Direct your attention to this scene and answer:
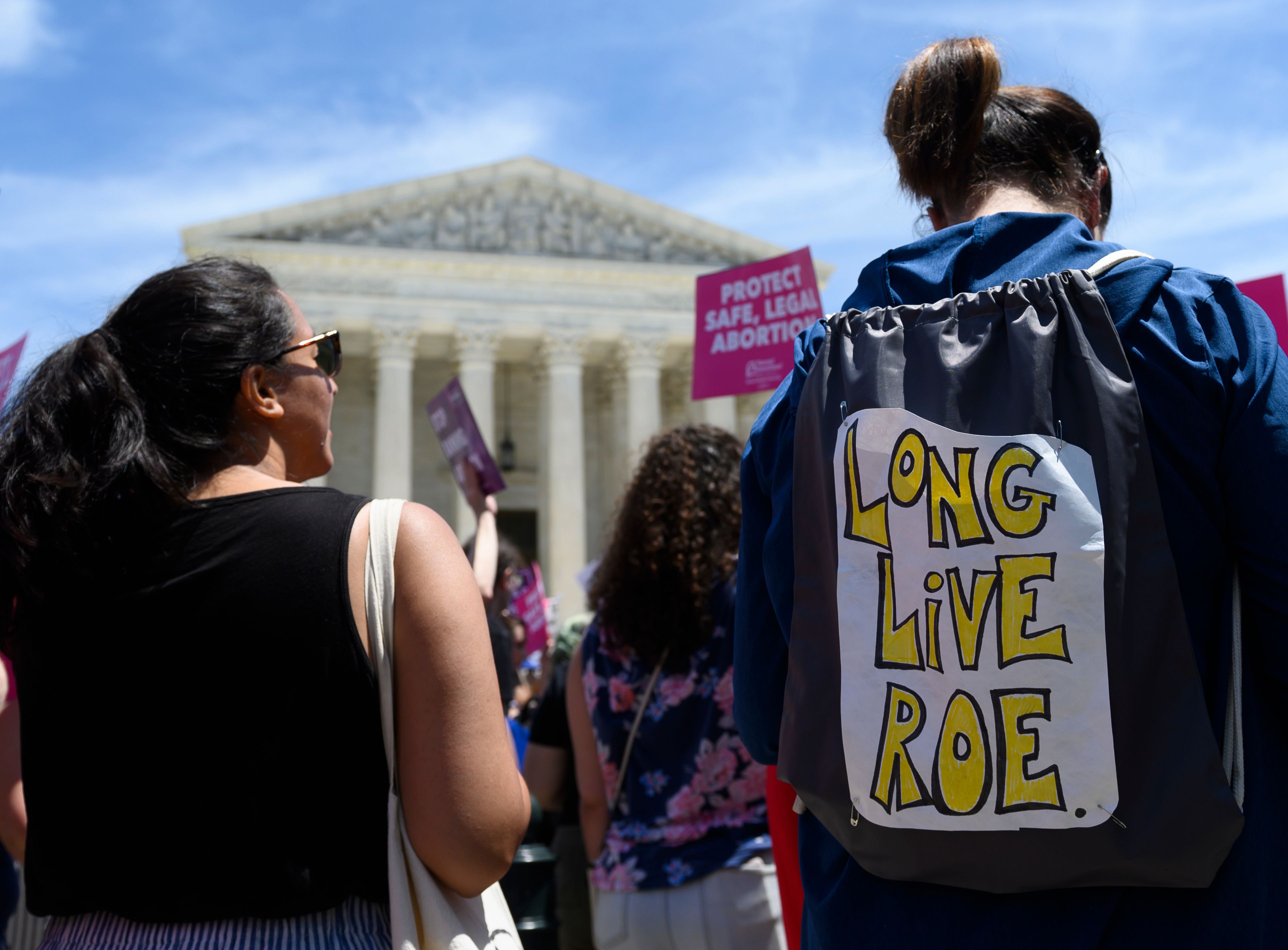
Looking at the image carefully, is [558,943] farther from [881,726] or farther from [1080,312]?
[1080,312]

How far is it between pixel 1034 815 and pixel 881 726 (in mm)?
236

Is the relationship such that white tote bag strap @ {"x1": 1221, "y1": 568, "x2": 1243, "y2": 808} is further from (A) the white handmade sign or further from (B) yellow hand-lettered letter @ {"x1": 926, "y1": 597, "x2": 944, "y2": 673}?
(B) yellow hand-lettered letter @ {"x1": 926, "y1": 597, "x2": 944, "y2": 673}

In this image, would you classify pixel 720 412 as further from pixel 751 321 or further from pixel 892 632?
pixel 892 632

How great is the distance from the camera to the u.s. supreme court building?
27.1m

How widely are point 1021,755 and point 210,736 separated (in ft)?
3.95

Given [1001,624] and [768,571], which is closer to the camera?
[1001,624]

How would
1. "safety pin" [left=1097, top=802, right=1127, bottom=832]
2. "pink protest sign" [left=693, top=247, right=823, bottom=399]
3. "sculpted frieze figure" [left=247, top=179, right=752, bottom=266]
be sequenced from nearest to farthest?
"safety pin" [left=1097, top=802, right=1127, bottom=832] → "pink protest sign" [left=693, top=247, right=823, bottom=399] → "sculpted frieze figure" [left=247, top=179, right=752, bottom=266]

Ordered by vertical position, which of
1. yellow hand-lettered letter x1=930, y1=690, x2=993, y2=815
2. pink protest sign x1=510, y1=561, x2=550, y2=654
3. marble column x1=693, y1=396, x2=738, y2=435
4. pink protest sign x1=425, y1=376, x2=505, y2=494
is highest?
marble column x1=693, y1=396, x2=738, y2=435

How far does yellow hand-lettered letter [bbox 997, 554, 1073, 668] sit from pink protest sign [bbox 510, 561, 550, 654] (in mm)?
10088

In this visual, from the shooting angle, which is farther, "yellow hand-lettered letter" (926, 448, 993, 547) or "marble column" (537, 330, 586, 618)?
"marble column" (537, 330, 586, 618)

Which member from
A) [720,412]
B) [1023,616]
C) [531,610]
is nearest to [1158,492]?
[1023,616]

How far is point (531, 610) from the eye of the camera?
1204 centimetres

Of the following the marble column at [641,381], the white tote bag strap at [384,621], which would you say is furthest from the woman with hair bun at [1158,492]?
the marble column at [641,381]

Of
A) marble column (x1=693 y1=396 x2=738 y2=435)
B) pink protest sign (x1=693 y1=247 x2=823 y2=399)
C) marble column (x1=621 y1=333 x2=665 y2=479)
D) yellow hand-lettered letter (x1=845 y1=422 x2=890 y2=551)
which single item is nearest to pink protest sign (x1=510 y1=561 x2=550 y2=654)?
pink protest sign (x1=693 y1=247 x2=823 y2=399)
